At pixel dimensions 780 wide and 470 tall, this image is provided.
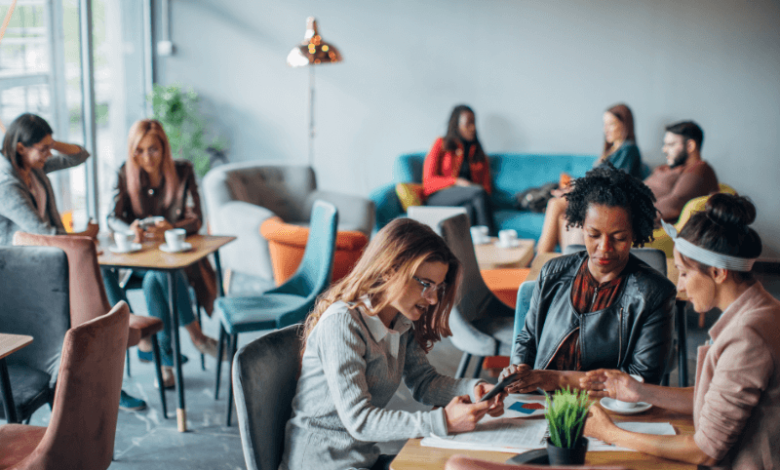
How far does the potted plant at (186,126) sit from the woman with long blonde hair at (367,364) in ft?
15.3

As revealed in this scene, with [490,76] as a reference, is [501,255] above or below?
below

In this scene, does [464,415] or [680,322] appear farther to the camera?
[680,322]

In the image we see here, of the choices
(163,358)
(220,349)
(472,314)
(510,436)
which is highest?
(510,436)

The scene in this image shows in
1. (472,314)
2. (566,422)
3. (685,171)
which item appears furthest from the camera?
(685,171)

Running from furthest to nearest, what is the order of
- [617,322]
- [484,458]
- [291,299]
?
[291,299] < [617,322] < [484,458]

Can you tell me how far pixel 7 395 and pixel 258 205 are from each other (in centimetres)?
329

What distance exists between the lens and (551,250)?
4.89 meters

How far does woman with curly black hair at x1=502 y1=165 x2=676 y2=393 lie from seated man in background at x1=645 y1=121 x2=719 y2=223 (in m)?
2.51

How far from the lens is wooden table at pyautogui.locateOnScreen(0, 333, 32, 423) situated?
1970 millimetres

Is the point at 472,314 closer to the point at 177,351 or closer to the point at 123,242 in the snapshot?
the point at 177,351

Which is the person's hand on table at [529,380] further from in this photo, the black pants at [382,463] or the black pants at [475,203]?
the black pants at [475,203]

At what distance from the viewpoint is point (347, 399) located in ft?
4.86

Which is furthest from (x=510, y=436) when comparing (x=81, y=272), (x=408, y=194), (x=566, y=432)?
(x=408, y=194)

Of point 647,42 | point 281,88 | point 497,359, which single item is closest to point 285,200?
point 281,88
